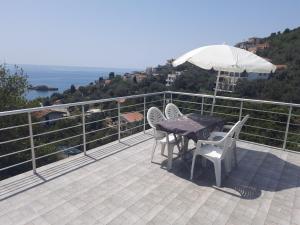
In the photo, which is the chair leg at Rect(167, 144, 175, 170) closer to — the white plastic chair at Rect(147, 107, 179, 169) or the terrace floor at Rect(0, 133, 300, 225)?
the white plastic chair at Rect(147, 107, 179, 169)

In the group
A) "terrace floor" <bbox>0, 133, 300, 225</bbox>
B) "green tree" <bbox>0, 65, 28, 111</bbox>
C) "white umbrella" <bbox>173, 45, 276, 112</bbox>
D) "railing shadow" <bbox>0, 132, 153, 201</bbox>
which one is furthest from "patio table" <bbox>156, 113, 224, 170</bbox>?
"green tree" <bbox>0, 65, 28, 111</bbox>

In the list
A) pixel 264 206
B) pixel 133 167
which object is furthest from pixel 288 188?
pixel 133 167

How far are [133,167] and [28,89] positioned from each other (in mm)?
10345

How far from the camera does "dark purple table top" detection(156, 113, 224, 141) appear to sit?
3396mm

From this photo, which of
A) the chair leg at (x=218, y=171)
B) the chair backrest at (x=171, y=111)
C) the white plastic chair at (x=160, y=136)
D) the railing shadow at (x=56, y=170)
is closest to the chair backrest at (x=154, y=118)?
the white plastic chair at (x=160, y=136)

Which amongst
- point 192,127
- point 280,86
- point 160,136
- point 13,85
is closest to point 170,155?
point 160,136

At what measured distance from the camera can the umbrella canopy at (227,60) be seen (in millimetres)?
3475

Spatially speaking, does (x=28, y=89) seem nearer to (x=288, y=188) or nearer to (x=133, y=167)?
(x=133, y=167)

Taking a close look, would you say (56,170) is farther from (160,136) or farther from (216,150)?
(216,150)

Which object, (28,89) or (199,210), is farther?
(28,89)

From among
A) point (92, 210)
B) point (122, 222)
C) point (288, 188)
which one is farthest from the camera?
point (288, 188)

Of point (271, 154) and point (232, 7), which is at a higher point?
point (232, 7)

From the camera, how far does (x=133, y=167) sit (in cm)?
372

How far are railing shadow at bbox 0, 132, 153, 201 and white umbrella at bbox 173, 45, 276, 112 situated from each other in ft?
6.38
